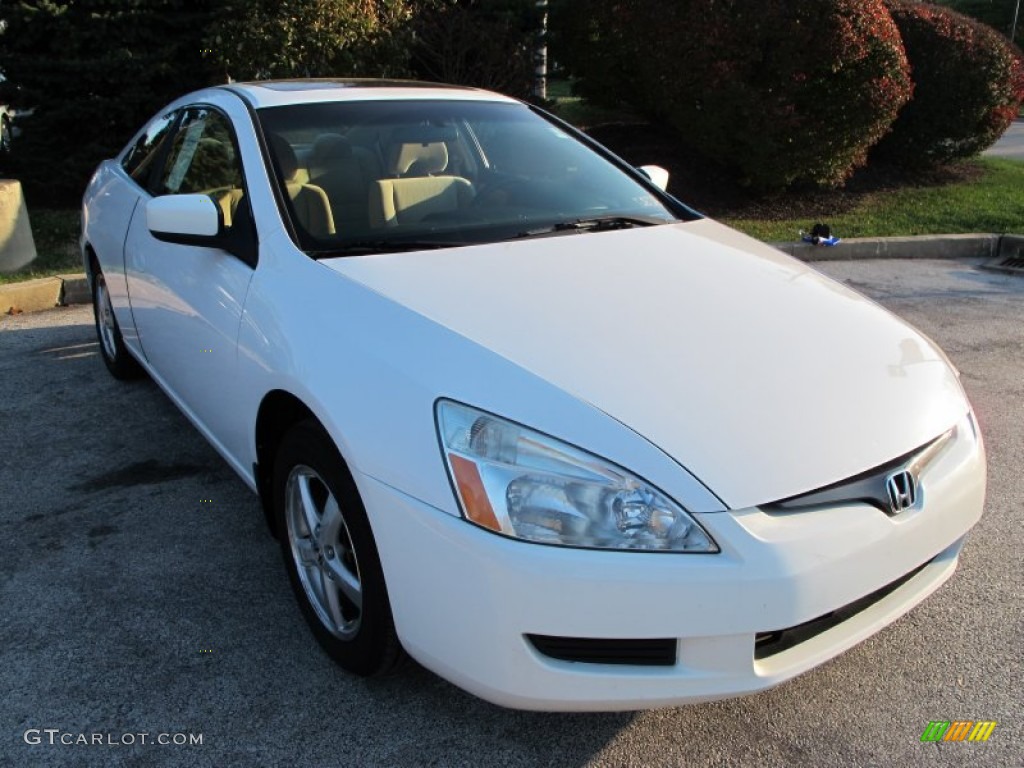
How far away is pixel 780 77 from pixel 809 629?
335 inches

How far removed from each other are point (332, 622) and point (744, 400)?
130 cm

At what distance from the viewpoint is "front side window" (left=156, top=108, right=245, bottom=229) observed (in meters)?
3.19

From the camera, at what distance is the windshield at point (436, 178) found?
2885mm

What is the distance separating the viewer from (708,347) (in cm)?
225

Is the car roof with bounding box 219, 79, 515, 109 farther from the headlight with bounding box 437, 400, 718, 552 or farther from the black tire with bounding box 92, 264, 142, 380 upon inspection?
the headlight with bounding box 437, 400, 718, 552

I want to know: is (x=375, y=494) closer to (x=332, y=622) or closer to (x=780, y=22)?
(x=332, y=622)

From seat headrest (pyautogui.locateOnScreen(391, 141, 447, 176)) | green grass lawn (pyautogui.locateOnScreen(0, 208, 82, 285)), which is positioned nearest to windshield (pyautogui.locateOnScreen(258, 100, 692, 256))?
seat headrest (pyautogui.locateOnScreen(391, 141, 447, 176))

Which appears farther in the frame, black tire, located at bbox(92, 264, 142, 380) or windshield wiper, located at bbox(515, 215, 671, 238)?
black tire, located at bbox(92, 264, 142, 380)

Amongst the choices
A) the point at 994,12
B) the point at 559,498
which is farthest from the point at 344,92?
the point at 994,12

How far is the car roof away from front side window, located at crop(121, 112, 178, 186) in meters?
0.61

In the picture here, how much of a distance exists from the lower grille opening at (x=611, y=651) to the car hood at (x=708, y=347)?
0.36 meters
